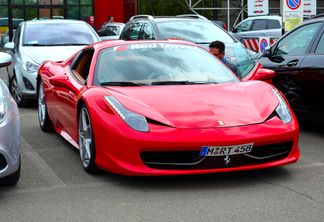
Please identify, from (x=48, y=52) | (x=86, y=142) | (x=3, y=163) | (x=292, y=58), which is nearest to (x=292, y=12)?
(x=48, y=52)

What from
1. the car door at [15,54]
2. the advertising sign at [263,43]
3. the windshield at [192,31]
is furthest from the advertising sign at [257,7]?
the car door at [15,54]

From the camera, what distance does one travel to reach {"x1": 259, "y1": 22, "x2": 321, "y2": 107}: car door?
7.85 metres

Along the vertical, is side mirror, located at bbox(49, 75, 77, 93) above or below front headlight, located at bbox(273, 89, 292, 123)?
above

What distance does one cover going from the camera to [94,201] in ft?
16.2

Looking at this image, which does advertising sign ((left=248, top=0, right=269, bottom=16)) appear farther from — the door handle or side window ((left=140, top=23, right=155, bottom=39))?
the door handle

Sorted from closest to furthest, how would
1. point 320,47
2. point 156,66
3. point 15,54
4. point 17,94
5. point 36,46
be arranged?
point 156,66 < point 320,47 < point 17,94 < point 36,46 < point 15,54

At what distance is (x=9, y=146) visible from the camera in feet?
16.0

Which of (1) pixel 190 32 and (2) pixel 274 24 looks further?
(2) pixel 274 24

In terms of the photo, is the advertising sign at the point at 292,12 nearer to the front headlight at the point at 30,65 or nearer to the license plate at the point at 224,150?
the front headlight at the point at 30,65

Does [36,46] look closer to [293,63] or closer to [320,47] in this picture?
[293,63]

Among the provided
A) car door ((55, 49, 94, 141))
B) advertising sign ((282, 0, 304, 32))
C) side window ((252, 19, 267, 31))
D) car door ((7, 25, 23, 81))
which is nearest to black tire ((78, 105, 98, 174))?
car door ((55, 49, 94, 141))

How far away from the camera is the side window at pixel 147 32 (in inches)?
465

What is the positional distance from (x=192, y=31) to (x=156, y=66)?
5601mm

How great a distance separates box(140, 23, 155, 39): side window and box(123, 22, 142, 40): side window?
31 cm
